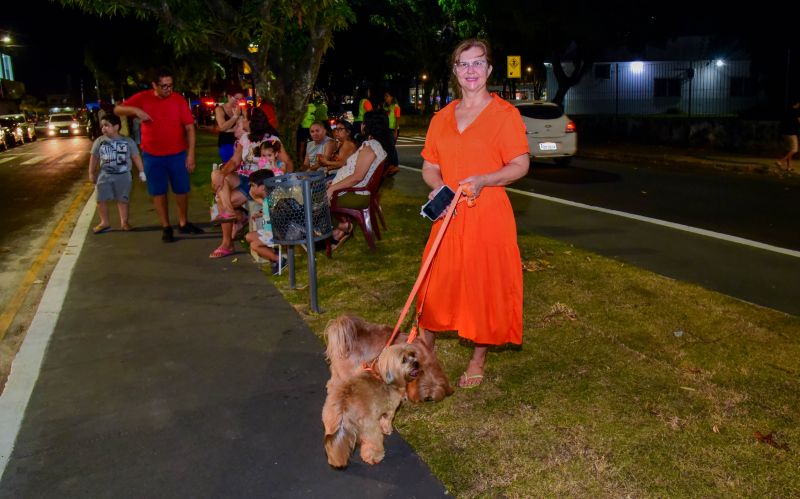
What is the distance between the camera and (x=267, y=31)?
915 centimetres

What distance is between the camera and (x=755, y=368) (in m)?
4.65

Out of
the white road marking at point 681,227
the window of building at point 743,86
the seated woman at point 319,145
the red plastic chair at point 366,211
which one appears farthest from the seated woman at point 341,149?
the window of building at point 743,86

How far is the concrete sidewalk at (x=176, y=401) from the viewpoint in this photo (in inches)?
139

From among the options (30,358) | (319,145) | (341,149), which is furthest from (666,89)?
(30,358)

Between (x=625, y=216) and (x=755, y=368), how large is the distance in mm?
5991

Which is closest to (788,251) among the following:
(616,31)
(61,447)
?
(61,447)

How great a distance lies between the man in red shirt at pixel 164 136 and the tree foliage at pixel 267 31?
0.93 meters

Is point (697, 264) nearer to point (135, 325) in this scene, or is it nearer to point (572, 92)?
point (135, 325)

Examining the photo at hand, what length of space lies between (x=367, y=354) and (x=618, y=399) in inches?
62.3

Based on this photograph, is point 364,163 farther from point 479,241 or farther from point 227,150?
point 479,241

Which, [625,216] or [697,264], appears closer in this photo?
[697,264]

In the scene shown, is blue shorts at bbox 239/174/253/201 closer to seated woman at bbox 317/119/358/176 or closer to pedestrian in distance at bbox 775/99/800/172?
seated woman at bbox 317/119/358/176

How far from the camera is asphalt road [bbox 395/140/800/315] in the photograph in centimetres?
711

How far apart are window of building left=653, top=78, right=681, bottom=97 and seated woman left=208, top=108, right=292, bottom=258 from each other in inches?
1046
